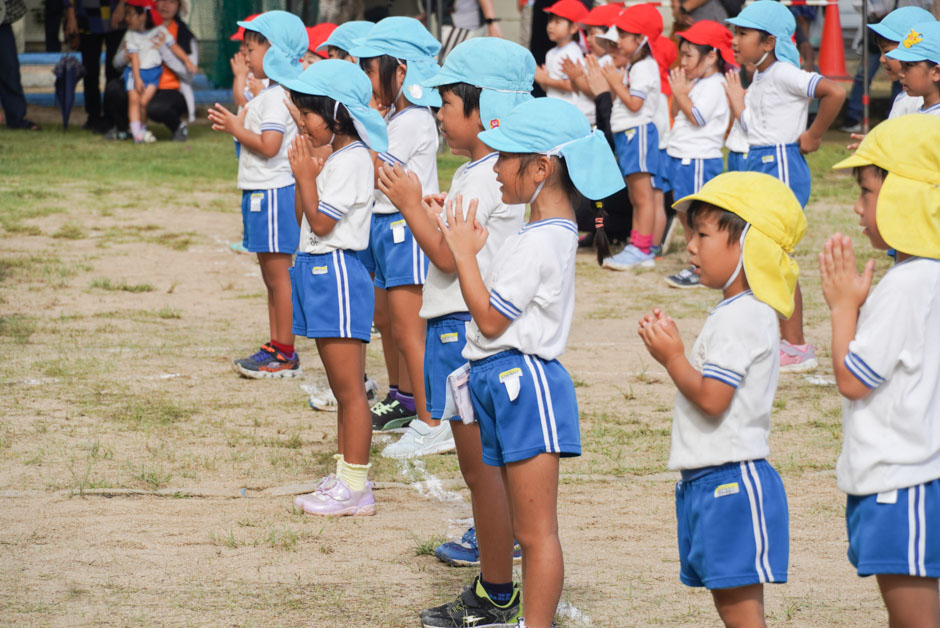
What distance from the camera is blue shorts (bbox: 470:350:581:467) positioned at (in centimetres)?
337

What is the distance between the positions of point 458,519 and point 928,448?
7.21ft

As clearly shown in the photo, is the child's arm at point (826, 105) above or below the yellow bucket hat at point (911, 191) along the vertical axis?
below

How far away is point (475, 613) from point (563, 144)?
1.51 m

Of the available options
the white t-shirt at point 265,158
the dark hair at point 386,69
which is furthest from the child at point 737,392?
the white t-shirt at point 265,158

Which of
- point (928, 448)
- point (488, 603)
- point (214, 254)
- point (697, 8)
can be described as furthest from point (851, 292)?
point (697, 8)

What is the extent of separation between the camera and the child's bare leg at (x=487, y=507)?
376 centimetres

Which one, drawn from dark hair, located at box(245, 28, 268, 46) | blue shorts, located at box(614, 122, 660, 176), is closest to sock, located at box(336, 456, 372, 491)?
dark hair, located at box(245, 28, 268, 46)

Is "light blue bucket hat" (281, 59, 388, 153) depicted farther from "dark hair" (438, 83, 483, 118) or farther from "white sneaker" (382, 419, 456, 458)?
"white sneaker" (382, 419, 456, 458)

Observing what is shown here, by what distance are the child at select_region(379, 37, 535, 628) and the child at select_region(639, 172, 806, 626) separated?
809 millimetres

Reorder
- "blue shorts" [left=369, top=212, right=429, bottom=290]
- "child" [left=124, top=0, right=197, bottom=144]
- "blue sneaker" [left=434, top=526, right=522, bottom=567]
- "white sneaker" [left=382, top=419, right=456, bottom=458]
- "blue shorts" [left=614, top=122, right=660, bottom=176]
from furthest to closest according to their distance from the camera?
1. "child" [left=124, top=0, right=197, bottom=144]
2. "blue shorts" [left=614, top=122, right=660, bottom=176]
3. "white sneaker" [left=382, top=419, right=456, bottom=458]
4. "blue shorts" [left=369, top=212, right=429, bottom=290]
5. "blue sneaker" [left=434, top=526, right=522, bottom=567]

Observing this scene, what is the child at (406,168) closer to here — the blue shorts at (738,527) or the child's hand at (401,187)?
the child's hand at (401,187)

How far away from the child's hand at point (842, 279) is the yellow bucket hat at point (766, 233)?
Answer: 0.10m

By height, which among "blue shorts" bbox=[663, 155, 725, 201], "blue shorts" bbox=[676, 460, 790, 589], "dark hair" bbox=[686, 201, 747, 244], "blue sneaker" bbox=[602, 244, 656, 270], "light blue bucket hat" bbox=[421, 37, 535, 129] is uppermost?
"light blue bucket hat" bbox=[421, 37, 535, 129]

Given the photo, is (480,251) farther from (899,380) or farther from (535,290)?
(899,380)
